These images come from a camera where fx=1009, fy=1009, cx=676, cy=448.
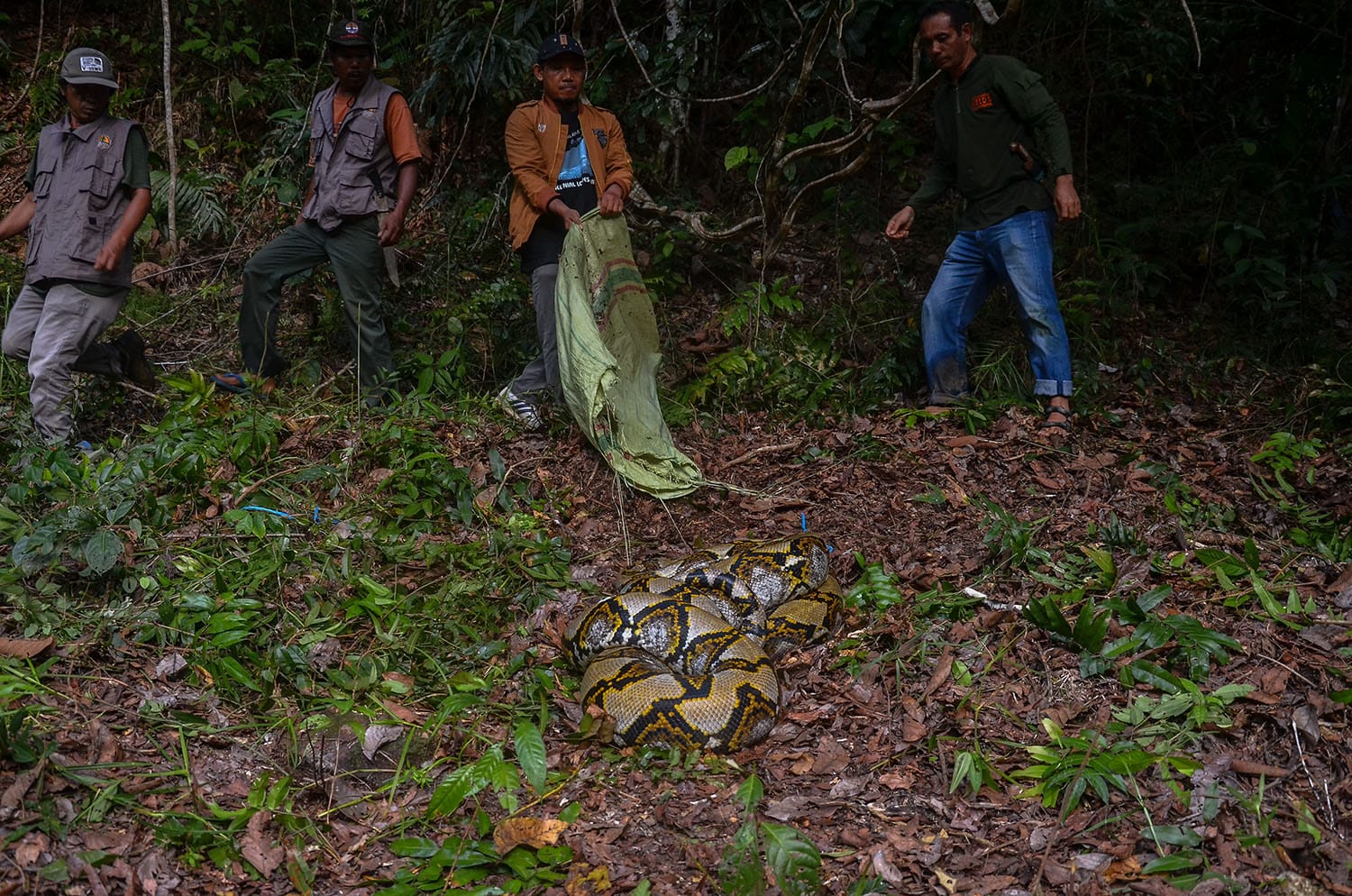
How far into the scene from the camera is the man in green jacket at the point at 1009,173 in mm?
6180

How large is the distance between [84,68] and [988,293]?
5.82m

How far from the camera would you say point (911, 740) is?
404 centimetres

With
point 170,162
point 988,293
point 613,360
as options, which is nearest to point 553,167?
point 613,360

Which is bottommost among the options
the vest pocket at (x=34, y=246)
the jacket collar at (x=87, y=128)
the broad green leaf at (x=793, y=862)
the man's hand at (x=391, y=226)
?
the broad green leaf at (x=793, y=862)

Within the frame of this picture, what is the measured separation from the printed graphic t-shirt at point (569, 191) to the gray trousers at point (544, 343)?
4.0 inches

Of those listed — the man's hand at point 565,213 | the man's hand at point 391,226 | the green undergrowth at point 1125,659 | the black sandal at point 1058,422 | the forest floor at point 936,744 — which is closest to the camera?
the forest floor at point 936,744

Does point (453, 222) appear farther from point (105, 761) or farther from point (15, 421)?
point (105, 761)

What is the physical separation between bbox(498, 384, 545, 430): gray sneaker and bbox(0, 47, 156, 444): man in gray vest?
8.12ft

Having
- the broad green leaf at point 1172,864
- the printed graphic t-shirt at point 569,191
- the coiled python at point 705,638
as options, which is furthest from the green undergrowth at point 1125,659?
the printed graphic t-shirt at point 569,191

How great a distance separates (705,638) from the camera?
4.68 metres

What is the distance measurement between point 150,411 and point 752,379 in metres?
4.11

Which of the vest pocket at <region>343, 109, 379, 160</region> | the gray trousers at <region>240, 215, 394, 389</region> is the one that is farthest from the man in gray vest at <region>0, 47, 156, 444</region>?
the vest pocket at <region>343, 109, 379, 160</region>

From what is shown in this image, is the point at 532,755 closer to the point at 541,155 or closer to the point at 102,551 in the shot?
the point at 102,551

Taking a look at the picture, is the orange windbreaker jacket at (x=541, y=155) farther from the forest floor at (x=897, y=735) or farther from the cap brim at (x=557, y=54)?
the forest floor at (x=897, y=735)
